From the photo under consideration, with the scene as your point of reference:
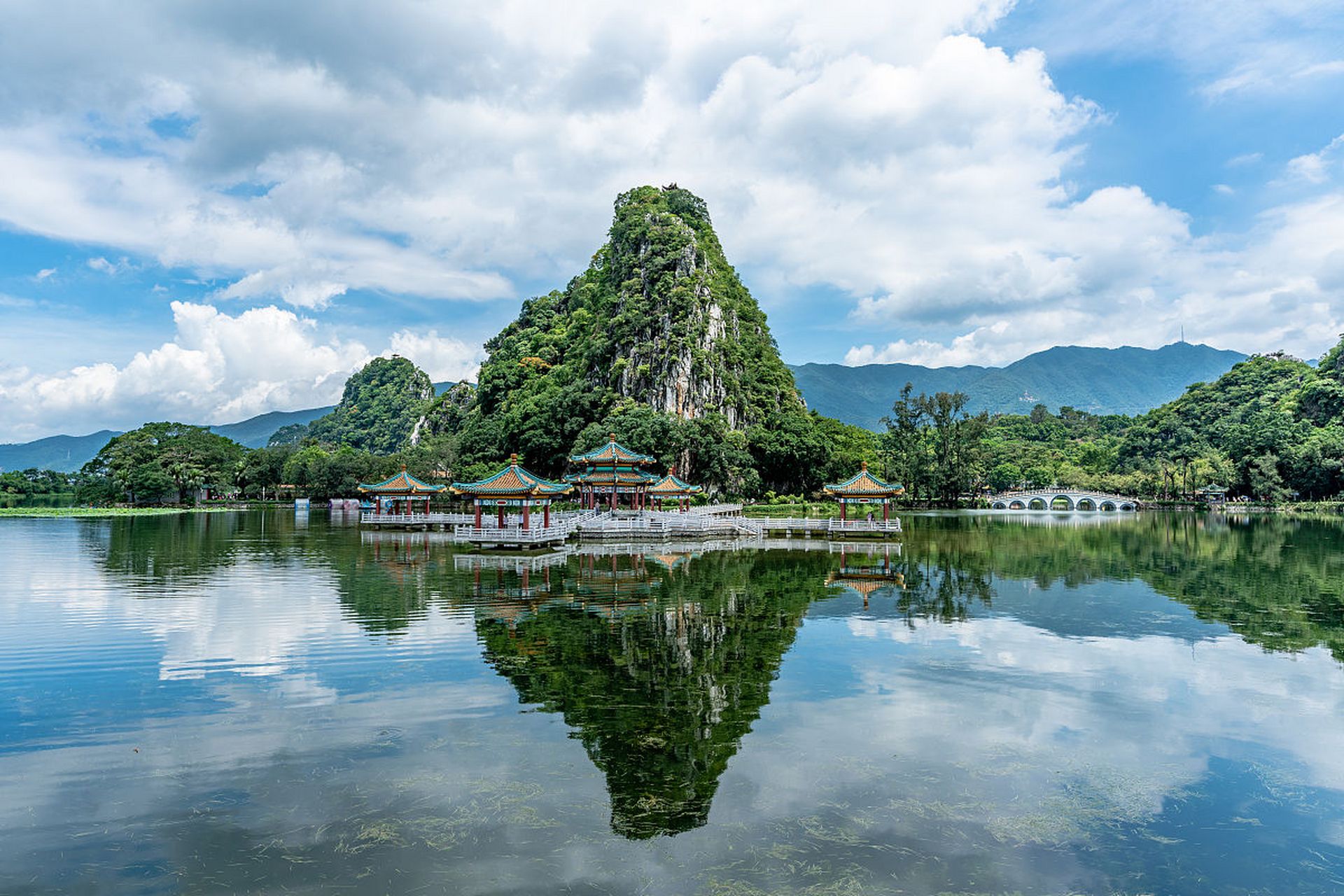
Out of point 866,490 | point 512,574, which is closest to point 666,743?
point 512,574

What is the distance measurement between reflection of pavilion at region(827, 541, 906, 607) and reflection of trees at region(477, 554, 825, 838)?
73.4 inches

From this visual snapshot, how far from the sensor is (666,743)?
974 cm

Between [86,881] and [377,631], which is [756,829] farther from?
[377,631]

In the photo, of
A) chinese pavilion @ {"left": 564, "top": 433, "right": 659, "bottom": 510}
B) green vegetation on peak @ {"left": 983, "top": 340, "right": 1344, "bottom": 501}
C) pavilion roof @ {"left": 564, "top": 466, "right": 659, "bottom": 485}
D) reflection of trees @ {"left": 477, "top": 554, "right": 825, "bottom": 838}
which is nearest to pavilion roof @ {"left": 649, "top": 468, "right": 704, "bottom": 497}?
chinese pavilion @ {"left": 564, "top": 433, "right": 659, "bottom": 510}

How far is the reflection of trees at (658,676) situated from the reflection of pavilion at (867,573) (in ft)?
6.12

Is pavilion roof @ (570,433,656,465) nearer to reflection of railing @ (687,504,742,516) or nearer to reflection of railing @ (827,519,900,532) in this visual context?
reflection of railing @ (687,504,742,516)

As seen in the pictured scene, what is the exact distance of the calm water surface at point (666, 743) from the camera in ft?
22.5

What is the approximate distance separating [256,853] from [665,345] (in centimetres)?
→ 6211

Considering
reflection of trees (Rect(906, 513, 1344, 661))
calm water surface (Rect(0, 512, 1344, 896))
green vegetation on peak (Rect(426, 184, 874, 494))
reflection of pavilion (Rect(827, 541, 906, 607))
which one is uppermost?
green vegetation on peak (Rect(426, 184, 874, 494))

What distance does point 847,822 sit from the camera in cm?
761

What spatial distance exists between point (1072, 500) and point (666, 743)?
96724mm

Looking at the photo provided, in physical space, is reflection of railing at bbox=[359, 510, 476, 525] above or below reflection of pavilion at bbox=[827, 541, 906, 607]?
above

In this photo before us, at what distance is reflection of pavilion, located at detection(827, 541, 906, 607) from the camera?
24297 millimetres

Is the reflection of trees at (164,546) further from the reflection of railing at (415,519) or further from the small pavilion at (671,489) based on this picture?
the small pavilion at (671,489)
